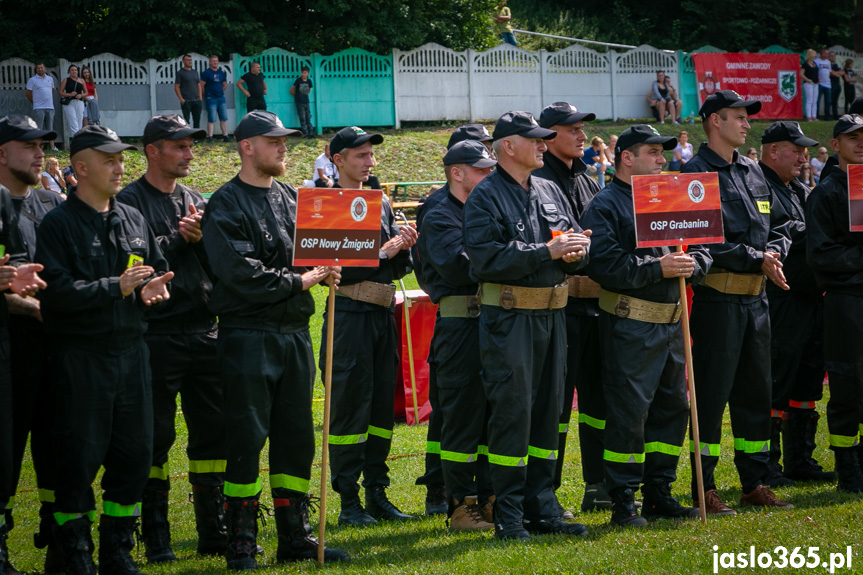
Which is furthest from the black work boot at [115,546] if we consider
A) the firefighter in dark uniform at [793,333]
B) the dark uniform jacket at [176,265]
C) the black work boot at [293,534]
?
the firefighter in dark uniform at [793,333]

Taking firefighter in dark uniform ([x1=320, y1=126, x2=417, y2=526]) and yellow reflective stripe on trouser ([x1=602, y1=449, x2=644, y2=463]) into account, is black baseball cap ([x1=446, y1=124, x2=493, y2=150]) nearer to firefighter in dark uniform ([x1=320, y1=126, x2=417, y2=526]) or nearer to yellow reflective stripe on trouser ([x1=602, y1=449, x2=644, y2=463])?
firefighter in dark uniform ([x1=320, y1=126, x2=417, y2=526])

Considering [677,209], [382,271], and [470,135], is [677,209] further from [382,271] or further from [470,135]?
[382,271]

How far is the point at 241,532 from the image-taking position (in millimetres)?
6227

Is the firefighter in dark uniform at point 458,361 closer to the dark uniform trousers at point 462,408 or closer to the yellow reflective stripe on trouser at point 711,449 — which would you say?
the dark uniform trousers at point 462,408

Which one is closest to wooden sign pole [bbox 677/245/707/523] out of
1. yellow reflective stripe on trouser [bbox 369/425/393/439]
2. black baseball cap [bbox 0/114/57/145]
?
yellow reflective stripe on trouser [bbox 369/425/393/439]

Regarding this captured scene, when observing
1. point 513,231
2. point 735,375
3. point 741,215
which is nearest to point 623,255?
point 513,231

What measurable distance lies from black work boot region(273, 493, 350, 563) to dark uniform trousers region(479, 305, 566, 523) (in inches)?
45.1

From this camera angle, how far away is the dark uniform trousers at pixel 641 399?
274 inches

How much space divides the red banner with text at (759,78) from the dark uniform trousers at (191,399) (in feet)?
87.8

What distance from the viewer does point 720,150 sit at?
7727mm

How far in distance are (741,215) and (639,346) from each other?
138 centimetres

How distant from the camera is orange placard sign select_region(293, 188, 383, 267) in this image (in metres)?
6.30

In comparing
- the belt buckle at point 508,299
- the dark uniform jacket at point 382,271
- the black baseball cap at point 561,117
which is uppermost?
the black baseball cap at point 561,117

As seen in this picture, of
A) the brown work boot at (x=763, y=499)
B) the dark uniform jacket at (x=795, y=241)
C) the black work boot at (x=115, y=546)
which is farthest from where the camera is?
the dark uniform jacket at (x=795, y=241)
